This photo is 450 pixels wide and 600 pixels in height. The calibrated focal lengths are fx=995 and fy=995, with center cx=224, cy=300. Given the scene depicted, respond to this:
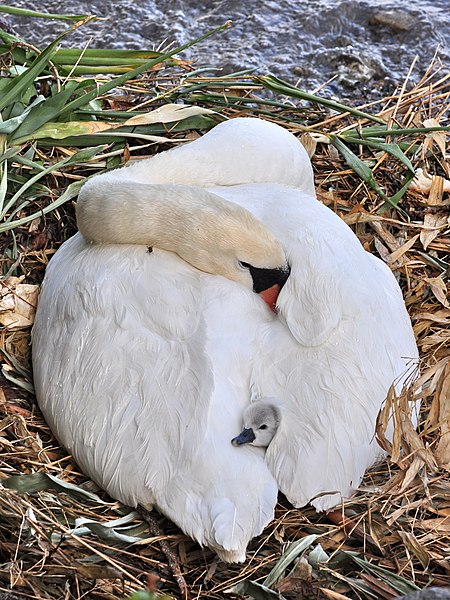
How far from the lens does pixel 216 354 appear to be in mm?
3080

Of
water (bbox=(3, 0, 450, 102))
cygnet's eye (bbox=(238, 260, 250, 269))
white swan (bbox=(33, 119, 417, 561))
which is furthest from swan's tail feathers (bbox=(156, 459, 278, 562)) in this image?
water (bbox=(3, 0, 450, 102))

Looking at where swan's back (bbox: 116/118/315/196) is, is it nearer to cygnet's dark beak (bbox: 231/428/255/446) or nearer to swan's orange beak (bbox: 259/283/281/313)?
swan's orange beak (bbox: 259/283/281/313)

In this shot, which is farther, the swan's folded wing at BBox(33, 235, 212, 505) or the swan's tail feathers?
the swan's folded wing at BBox(33, 235, 212, 505)

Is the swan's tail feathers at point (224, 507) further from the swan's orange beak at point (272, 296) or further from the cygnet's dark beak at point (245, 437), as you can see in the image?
the swan's orange beak at point (272, 296)

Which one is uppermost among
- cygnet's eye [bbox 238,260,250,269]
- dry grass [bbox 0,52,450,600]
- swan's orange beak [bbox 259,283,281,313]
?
cygnet's eye [bbox 238,260,250,269]

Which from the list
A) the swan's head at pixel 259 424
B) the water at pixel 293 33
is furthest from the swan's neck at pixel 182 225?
the water at pixel 293 33

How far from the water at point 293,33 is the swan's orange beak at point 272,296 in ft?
9.57

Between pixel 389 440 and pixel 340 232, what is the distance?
0.71 meters

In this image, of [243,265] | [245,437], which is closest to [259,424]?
[245,437]

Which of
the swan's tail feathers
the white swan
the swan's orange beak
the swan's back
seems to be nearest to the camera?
the swan's tail feathers

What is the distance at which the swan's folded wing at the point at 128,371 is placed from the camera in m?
3.10

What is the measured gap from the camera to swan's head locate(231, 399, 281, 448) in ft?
9.84

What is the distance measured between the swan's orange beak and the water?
2.92 meters

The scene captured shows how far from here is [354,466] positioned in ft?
10.3
